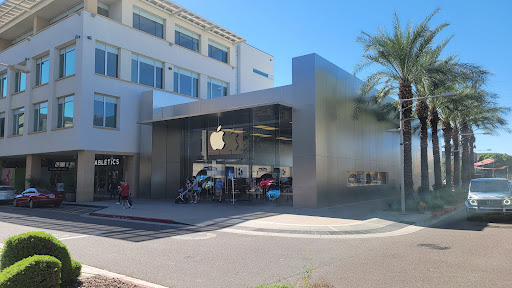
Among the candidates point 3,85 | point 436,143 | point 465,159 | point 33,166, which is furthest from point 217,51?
point 465,159

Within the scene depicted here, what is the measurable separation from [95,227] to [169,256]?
6.74 metres

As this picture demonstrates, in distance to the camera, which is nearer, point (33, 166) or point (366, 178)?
point (366, 178)

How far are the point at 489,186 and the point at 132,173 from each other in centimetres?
2356

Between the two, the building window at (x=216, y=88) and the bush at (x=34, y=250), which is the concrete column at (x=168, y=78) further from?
the bush at (x=34, y=250)

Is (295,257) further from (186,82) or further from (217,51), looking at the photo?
(217,51)

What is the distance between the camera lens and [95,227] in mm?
13625

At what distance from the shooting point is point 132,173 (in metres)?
28.1

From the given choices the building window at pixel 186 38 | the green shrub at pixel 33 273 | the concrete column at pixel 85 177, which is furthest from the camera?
the building window at pixel 186 38

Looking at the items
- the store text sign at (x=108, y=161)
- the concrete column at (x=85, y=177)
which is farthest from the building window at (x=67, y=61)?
the store text sign at (x=108, y=161)

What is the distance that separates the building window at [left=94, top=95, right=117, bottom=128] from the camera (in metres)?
26.1

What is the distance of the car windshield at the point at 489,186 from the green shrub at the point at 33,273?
16.7 meters

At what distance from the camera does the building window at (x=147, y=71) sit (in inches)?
1143

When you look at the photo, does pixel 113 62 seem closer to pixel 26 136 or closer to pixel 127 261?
pixel 26 136

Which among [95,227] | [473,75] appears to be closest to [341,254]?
[95,227]
